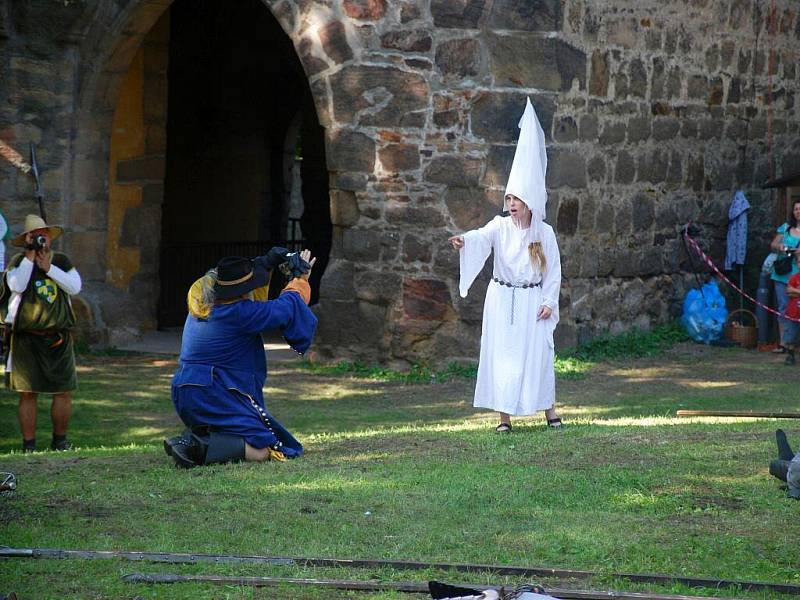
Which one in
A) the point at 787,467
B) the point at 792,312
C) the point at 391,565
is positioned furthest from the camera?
the point at 792,312

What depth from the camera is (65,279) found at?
984 cm

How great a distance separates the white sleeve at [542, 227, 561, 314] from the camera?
9141mm

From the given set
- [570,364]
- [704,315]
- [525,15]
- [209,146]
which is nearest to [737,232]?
[704,315]

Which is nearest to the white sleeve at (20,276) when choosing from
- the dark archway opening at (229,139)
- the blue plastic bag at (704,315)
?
the blue plastic bag at (704,315)

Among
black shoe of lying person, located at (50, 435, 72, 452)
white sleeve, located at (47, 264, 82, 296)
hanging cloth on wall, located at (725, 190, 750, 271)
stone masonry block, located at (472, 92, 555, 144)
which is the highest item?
stone masonry block, located at (472, 92, 555, 144)

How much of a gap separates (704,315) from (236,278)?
7.40 m

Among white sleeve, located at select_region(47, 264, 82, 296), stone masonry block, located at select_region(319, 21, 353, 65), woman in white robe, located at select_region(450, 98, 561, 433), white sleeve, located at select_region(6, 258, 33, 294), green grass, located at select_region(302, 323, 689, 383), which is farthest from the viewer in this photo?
stone masonry block, located at select_region(319, 21, 353, 65)

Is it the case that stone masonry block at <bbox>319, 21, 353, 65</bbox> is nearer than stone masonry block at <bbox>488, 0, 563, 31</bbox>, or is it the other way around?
stone masonry block at <bbox>488, 0, 563, 31</bbox>

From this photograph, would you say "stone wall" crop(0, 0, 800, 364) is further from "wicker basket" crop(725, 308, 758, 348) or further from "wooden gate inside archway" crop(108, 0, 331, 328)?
"wooden gate inside archway" crop(108, 0, 331, 328)

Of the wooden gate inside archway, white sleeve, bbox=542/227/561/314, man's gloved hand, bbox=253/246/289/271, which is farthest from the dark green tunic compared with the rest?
the wooden gate inside archway

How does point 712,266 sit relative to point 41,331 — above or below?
above

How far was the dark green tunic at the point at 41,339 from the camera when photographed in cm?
975

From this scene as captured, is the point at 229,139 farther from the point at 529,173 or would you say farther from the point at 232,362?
the point at 232,362

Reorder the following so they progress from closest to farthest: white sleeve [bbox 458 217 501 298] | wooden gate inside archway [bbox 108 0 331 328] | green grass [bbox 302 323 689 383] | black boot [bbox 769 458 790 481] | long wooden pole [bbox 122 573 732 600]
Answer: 1. long wooden pole [bbox 122 573 732 600]
2. black boot [bbox 769 458 790 481]
3. white sleeve [bbox 458 217 501 298]
4. green grass [bbox 302 323 689 383]
5. wooden gate inside archway [bbox 108 0 331 328]
